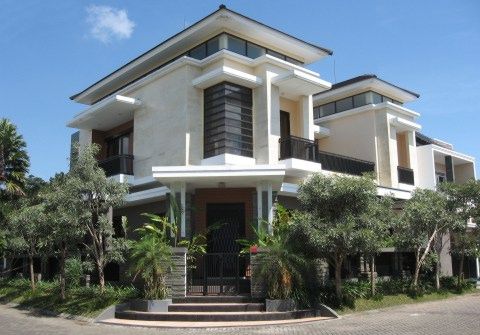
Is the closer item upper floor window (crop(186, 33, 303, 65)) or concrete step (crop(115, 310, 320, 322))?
concrete step (crop(115, 310, 320, 322))

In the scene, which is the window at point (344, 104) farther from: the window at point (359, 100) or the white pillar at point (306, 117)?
the white pillar at point (306, 117)

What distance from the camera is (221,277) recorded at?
1538 centimetres

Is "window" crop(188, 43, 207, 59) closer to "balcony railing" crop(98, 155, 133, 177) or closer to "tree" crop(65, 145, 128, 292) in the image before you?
"balcony railing" crop(98, 155, 133, 177)

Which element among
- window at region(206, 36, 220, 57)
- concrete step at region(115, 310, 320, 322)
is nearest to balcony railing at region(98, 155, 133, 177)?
window at region(206, 36, 220, 57)

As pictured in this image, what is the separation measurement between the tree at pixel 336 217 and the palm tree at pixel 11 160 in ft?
53.5

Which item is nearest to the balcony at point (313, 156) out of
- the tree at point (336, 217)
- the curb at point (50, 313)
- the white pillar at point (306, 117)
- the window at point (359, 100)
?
the white pillar at point (306, 117)

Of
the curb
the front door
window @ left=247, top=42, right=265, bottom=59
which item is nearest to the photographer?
the curb

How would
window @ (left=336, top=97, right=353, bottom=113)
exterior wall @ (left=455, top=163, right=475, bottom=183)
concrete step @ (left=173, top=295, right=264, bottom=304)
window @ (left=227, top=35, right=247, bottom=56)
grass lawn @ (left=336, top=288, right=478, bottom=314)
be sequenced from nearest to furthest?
concrete step @ (left=173, top=295, right=264, bottom=304), grass lawn @ (left=336, top=288, right=478, bottom=314), window @ (left=227, top=35, right=247, bottom=56), window @ (left=336, top=97, right=353, bottom=113), exterior wall @ (left=455, top=163, right=475, bottom=183)

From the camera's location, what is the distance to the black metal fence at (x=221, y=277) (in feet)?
50.5

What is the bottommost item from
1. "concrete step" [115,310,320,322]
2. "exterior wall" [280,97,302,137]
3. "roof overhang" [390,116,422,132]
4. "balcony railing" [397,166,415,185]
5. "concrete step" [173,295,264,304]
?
"concrete step" [115,310,320,322]

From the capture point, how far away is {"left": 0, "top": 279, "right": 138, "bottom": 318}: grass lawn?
1551cm

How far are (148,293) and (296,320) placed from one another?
4325 mm

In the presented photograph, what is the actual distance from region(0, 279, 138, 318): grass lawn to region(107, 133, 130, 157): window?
6522mm

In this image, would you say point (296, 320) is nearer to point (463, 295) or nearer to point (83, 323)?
point (83, 323)
